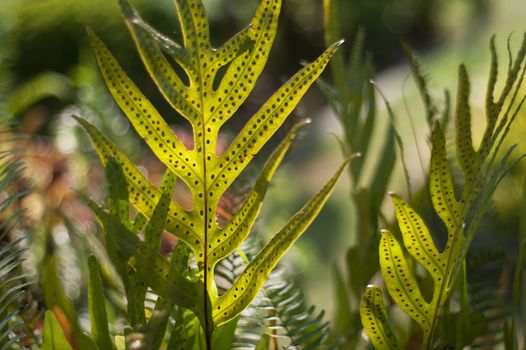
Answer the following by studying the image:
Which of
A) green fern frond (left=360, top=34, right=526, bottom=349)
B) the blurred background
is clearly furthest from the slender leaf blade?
the blurred background

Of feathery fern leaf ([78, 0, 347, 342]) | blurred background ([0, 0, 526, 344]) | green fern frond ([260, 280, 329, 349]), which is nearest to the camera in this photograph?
feathery fern leaf ([78, 0, 347, 342])

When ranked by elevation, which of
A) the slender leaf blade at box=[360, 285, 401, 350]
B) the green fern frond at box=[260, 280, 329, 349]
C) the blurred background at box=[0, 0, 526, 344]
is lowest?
the slender leaf blade at box=[360, 285, 401, 350]

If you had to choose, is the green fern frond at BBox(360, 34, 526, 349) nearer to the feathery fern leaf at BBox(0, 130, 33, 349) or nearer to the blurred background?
the blurred background

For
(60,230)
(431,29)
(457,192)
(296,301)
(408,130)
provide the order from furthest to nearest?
(431,29)
(408,130)
(60,230)
(457,192)
(296,301)

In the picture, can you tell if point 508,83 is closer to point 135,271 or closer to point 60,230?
point 135,271

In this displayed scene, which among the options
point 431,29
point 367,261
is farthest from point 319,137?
point 431,29
